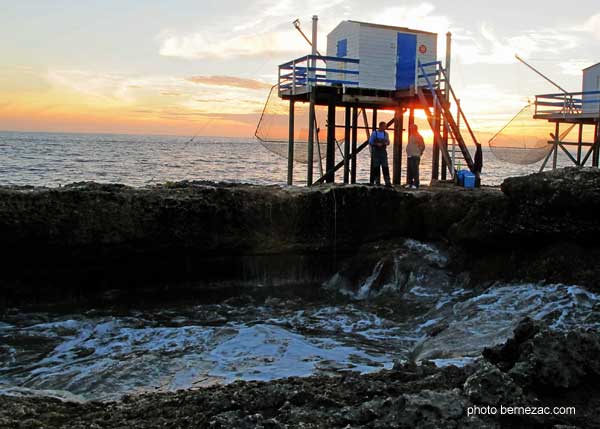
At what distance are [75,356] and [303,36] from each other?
51.3 ft

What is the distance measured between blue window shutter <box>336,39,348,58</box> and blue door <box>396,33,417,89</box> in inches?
62.4

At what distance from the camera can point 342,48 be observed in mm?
18906

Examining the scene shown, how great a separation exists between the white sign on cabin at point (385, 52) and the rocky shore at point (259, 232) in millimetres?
6510

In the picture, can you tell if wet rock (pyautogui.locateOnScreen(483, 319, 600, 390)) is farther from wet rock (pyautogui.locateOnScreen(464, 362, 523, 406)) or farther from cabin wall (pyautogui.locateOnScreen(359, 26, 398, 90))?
cabin wall (pyautogui.locateOnScreen(359, 26, 398, 90))

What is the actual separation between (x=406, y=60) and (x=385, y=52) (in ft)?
2.55

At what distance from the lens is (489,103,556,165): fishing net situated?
24.6m

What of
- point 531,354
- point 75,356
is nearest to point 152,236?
point 75,356

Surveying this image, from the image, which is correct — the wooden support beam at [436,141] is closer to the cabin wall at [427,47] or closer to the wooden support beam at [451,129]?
the wooden support beam at [451,129]

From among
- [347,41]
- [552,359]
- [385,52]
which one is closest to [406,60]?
[385,52]

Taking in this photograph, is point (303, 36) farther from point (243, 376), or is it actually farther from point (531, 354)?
point (531, 354)

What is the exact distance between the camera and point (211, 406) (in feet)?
13.9

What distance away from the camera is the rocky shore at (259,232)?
399 inches

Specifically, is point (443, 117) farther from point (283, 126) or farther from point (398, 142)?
point (283, 126)

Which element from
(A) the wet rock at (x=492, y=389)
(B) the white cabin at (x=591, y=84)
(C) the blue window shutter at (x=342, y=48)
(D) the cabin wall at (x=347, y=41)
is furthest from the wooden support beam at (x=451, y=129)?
(A) the wet rock at (x=492, y=389)
